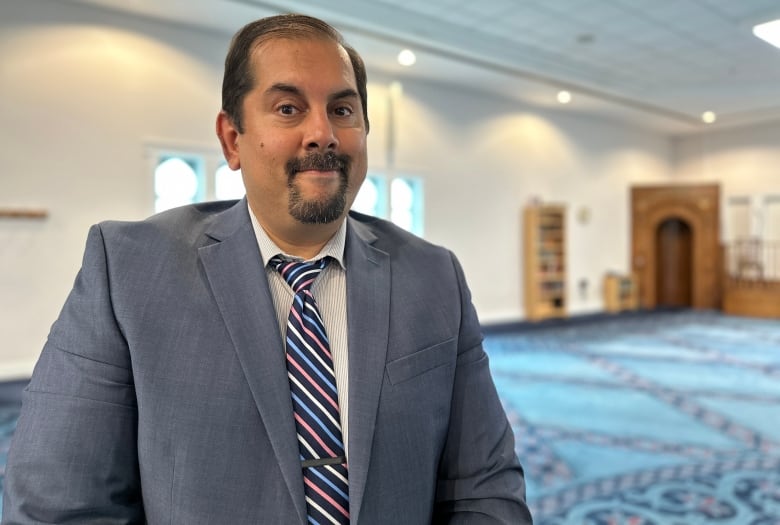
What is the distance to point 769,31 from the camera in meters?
7.14

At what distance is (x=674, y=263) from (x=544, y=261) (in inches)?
168

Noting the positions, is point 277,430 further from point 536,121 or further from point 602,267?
point 602,267

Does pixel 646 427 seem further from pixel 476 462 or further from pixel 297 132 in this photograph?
pixel 297 132

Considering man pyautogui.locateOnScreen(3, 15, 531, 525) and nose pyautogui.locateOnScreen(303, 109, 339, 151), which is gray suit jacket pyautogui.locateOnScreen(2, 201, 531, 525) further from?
nose pyautogui.locateOnScreen(303, 109, 339, 151)

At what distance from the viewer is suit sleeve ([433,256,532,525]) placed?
1.19 metres

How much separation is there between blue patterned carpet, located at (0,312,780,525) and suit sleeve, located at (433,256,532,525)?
1869mm

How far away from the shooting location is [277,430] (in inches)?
39.5

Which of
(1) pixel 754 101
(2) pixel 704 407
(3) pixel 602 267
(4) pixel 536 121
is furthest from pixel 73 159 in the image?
(1) pixel 754 101

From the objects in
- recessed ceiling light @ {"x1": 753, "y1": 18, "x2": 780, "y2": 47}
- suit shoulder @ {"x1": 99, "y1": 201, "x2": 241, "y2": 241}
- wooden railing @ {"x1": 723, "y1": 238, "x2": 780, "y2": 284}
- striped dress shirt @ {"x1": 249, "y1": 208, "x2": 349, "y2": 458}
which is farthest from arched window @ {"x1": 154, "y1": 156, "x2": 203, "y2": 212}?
wooden railing @ {"x1": 723, "y1": 238, "x2": 780, "y2": 284}

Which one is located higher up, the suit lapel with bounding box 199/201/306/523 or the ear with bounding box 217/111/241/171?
the ear with bounding box 217/111/241/171

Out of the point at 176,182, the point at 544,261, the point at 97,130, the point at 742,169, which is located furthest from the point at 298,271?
the point at 742,169

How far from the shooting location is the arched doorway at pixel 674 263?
42.5 feet

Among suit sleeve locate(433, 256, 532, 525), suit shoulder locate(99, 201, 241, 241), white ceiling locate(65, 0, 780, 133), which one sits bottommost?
suit sleeve locate(433, 256, 532, 525)

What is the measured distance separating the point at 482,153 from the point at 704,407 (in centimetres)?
609
